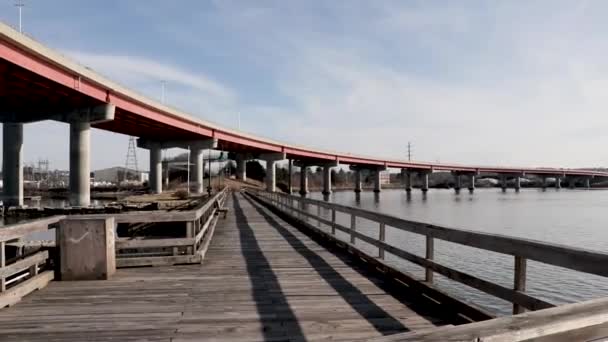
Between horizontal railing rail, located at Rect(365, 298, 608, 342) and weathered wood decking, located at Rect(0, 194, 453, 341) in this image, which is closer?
horizontal railing rail, located at Rect(365, 298, 608, 342)

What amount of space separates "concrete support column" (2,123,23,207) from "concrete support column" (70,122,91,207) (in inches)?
321

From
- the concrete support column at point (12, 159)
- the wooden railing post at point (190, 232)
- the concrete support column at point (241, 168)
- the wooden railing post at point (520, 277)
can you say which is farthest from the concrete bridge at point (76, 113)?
the concrete support column at point (241, 168)

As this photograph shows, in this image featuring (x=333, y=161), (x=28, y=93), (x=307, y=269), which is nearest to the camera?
(x=307, y=269)

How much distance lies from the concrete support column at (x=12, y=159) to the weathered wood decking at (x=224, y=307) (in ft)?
138

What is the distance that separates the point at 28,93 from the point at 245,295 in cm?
3656

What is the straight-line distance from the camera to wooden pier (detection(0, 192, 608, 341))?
376 centimetres

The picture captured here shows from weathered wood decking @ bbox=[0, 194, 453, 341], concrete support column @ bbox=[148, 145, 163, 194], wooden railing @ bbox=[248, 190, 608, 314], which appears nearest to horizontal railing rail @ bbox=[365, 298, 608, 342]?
wooden railing @ bbox=[248, 190, 608, 314]

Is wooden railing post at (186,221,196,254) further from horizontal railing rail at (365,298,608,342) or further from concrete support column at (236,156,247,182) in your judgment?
concrete support column at (236,156,247,182)

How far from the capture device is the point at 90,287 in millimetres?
7312

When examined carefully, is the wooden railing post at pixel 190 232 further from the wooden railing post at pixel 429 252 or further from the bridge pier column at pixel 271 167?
the bridge pier column at pixel 271 167

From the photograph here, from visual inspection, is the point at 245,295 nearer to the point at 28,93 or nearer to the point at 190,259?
the point at 190,259

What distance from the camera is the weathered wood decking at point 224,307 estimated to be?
514 centimetres

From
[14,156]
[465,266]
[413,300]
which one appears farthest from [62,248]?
[14,156]

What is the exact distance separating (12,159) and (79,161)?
9559mm
